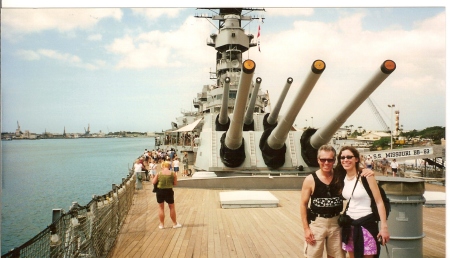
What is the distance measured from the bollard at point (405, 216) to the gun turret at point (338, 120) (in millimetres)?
1401

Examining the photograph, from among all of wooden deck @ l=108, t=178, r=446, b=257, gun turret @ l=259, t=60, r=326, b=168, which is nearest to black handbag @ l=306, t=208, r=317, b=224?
wooden deck @ l=108, t=178, r=446, b=257

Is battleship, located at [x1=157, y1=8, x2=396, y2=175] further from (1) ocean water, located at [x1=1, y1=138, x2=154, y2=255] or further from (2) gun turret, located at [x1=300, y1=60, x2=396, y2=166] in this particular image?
(1) ocean water, located at [x1=1, y1=138, x2=154, y2=255]

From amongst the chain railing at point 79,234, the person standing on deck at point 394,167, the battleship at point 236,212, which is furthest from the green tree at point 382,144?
the chain railing at point 79,234

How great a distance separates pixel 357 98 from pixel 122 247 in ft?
10.3

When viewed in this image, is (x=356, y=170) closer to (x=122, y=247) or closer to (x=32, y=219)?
(x=122, y=247)

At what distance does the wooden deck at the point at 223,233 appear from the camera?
3.21m

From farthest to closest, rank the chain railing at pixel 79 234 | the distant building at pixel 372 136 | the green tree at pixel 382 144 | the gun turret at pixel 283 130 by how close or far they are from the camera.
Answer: the green tree at pixel 382 144 < the distant building at pixel 372 136 < the gun turret at pixel 283 130 < the chain railing at pixel 79 234

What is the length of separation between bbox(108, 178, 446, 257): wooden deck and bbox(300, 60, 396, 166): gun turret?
1.37 meters

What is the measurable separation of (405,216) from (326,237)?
72 cm

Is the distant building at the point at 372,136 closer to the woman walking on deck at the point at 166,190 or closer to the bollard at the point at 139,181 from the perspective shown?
the woman walking on deck at the point at 166,190

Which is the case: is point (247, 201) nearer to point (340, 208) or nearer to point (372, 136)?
point (372, 136)

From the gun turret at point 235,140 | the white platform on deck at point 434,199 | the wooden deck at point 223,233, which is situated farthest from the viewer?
the gun turret at point 235,140

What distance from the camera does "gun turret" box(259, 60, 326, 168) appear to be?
4.32m

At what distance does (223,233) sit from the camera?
365 cm
